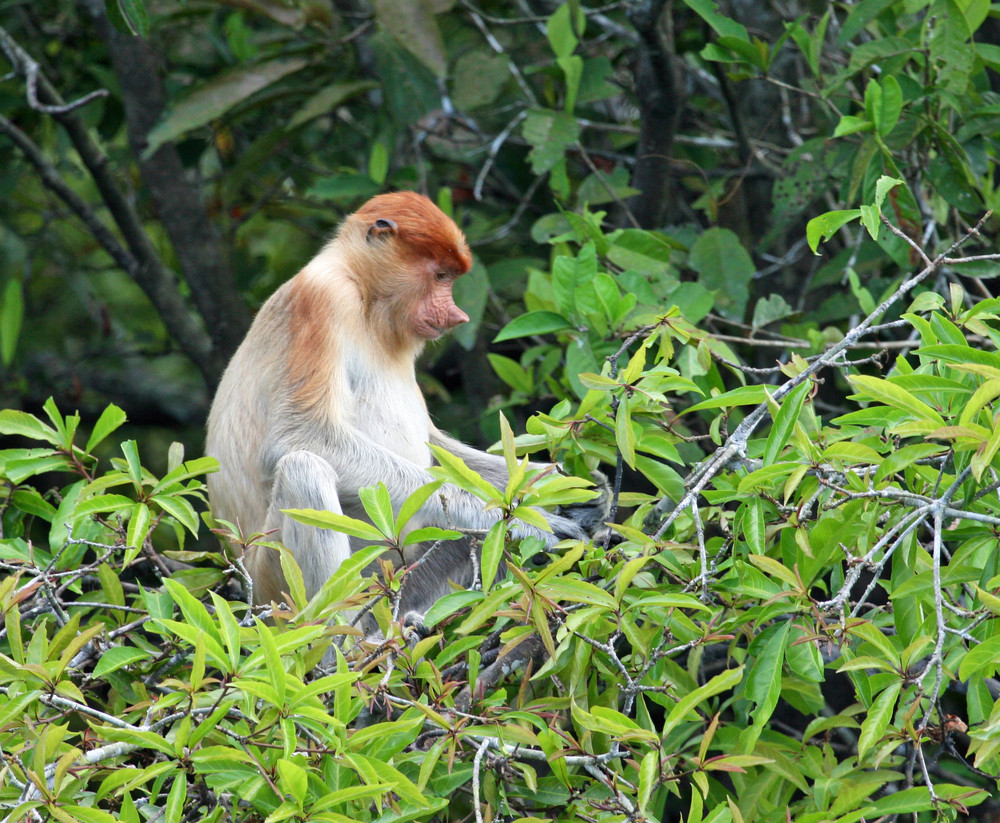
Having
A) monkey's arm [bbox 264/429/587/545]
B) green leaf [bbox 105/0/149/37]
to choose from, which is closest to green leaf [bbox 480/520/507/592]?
monkey's arm [bbox 264/429/587/545]

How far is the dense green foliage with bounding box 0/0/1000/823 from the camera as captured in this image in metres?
2.15

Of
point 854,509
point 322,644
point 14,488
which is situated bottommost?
point 854,509

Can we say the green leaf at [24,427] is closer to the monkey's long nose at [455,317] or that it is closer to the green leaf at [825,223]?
the monkey's long nose at [455,317]

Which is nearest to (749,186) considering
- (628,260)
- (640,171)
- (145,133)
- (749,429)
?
(640,171)

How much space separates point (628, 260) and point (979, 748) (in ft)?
7.55

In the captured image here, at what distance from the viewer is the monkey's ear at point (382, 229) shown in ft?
12.9

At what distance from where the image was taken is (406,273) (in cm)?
392

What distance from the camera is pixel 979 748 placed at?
6.76 ft

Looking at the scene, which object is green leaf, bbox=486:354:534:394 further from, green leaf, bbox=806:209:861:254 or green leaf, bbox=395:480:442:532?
green leaf, bbox=395:480:442:532

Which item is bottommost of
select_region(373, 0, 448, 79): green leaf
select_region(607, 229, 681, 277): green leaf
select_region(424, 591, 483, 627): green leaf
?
select_region(607, 229, 681, 277): green leaf

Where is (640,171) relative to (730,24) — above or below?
below

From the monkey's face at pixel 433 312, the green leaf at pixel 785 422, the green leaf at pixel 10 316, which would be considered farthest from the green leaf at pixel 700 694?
the green leaf at pixel 10 316

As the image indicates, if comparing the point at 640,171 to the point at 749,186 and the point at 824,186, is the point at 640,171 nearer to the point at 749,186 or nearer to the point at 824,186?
the point at 824,186

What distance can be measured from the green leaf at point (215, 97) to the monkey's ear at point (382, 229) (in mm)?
1280
